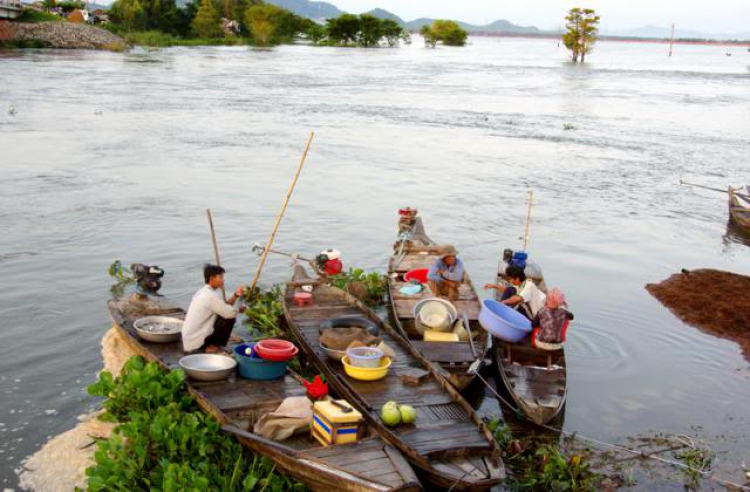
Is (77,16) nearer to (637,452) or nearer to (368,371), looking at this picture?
(368,371)

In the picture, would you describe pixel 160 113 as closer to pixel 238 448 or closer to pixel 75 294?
pixel 75 294

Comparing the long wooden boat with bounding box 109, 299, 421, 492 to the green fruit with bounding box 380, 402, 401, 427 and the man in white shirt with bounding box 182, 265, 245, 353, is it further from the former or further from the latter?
the man in white shirt with bounding box 182, 265, 245, 353

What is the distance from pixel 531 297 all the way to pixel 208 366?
13.6ft

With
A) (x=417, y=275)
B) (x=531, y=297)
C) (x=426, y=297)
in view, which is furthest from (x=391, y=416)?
(x=417, y=275)

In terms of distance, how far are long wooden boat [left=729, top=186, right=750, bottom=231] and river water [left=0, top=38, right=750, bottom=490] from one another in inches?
13.3

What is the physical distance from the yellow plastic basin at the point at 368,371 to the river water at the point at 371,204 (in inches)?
94.8

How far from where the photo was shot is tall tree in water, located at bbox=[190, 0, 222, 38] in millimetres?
89250

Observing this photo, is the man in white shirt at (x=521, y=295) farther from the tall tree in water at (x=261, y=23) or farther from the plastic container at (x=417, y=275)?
the tall tree in water at (x=261, y=23)

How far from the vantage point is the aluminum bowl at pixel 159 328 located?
846 centimetres

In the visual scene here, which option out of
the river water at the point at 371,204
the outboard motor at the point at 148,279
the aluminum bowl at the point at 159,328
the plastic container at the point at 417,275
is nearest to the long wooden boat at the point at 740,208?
the river water at the point at 371,204

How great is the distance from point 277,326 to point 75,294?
12.5 feet

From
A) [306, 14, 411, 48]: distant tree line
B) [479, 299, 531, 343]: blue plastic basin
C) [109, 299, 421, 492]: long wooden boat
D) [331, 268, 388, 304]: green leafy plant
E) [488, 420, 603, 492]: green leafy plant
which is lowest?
[488, 420, 603, 492]: green leafy plant

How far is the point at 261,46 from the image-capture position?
9181 centimetres

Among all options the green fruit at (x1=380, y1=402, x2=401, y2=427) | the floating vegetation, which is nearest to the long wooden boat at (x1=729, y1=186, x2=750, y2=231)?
the green fruit at (x1=380, y1=402, x2=401, y2=427)
